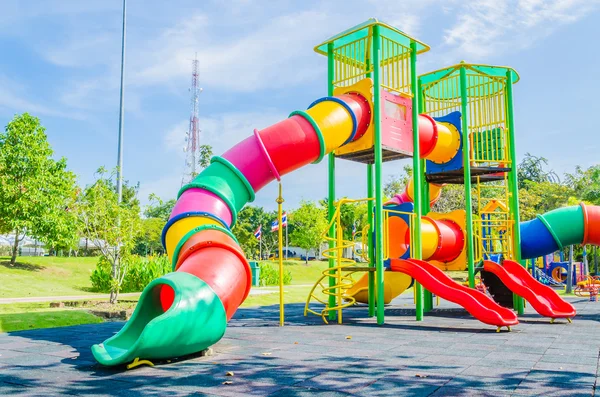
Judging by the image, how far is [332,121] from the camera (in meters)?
9.99

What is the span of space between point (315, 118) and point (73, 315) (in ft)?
22.2

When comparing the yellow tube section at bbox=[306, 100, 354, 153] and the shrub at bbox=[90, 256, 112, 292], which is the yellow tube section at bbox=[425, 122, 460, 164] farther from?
the shrub at bbox=[90, 256, 112, 292]

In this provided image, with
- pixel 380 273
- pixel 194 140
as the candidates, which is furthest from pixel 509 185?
pixel 194 140

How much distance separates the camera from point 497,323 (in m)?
9.10

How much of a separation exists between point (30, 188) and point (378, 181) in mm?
20350

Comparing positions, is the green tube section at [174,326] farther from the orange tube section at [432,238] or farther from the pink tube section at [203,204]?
the orange tube section at [432,238]

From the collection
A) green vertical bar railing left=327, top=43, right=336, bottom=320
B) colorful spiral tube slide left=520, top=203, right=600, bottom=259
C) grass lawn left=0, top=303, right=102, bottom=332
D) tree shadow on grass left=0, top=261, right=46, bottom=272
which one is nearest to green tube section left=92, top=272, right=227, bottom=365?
grass lawn left=0, top=303, right=102, bottom=332

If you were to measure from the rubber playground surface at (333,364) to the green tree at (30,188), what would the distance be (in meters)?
17.5

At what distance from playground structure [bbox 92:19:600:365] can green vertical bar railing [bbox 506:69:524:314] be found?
1.3 inches

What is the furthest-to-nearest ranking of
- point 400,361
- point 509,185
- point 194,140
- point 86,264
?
1. point 194,140
2. point 86,264
3. point 509,185
4. point 400,361

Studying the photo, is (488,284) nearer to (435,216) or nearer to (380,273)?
(435,216)

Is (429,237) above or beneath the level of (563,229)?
beneath

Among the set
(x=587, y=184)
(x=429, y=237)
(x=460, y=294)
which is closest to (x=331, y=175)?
(x=429, y=237)

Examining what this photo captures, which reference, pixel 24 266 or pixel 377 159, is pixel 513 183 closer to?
pixel 377 159
